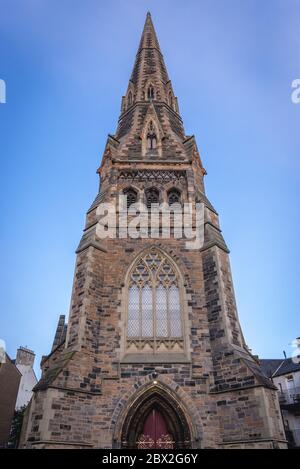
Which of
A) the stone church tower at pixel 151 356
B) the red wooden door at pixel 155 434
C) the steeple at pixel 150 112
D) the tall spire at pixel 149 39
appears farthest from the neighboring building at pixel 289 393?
the tall spire at pixel 149 39

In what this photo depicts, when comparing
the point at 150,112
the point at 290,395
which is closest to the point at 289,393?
the point at 290,395

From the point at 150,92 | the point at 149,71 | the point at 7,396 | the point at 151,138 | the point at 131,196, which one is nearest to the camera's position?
the point at 131,196

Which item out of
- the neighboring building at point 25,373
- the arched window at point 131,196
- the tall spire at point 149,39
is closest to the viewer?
the arched window at point 131,196

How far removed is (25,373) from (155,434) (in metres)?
23.5

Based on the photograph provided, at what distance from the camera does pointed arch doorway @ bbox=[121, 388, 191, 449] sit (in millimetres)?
9586

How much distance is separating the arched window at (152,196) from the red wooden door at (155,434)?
850 centimetres

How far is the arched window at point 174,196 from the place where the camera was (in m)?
15.5

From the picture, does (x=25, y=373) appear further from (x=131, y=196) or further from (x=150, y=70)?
(x=150, y=70)

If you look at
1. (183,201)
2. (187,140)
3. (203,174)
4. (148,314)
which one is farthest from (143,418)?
(187,140)

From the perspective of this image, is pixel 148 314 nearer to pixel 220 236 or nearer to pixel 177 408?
pixel 177 408

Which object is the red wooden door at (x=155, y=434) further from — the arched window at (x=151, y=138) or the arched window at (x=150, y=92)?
A: the arched window at (x=150, y=92)

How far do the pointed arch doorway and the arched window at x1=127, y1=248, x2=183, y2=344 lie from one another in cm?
170

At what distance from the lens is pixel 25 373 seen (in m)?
29.7

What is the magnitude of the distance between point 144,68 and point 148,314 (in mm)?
21604
